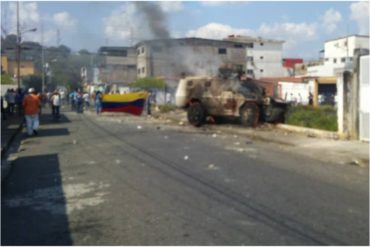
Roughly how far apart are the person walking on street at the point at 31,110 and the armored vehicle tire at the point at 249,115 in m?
8.11

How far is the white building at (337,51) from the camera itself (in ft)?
198

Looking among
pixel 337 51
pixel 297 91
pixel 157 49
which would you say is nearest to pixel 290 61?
pixel 337 51

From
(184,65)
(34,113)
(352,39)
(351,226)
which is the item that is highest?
(352,39)

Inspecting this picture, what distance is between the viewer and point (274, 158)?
12.0 m

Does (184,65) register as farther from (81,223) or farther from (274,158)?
(81,223)

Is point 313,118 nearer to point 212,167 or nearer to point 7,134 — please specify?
point 212,167

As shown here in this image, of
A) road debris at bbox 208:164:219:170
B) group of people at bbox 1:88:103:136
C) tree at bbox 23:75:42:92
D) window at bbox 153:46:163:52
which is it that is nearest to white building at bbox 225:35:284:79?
tree at bbox 23:75:42:92

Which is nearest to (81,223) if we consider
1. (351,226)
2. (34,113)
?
(351,226)

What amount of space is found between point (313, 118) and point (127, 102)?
13.4m

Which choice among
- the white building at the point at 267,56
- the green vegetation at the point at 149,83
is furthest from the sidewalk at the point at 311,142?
the white building at the point at 267,56

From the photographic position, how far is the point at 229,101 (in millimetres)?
21062

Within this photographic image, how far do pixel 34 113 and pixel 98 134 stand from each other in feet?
8.01

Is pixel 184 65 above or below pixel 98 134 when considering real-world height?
above

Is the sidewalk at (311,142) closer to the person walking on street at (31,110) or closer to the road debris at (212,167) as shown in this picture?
the road debris at (212,167)
